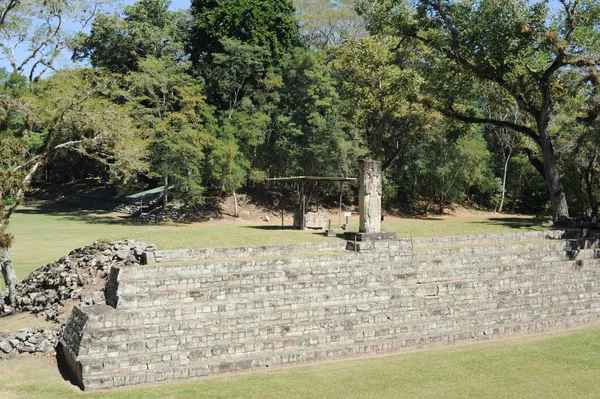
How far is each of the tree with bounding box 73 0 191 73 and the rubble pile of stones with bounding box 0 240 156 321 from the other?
86.9ft

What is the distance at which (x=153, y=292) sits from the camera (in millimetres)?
11289

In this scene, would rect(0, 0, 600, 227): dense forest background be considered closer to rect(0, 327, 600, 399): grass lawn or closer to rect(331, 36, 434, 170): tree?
rect(331, 36, 434, 170): tree

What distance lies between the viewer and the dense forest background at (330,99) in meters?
19.6

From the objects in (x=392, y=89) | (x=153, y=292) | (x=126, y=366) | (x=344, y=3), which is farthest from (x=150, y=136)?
(x=344, y=3)

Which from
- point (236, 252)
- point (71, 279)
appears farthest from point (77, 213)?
point (236, 252)

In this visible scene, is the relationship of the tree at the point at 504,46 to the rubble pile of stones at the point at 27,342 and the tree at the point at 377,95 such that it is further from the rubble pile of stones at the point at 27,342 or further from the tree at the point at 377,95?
the rubble pile of stones at the point at 27,342

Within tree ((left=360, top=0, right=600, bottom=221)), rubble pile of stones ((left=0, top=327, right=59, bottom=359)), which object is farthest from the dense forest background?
rubble pile of stones ((left=0, top=327, right=59, bottom=359))

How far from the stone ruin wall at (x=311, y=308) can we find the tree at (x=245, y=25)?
29.0 m

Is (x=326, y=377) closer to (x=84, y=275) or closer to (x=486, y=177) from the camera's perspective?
(x=84, y=275)

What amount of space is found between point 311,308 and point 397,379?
9.50 feet

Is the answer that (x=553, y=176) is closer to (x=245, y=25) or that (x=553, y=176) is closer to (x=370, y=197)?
(x=370, y=197)

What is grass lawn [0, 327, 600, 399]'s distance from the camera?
8.82m

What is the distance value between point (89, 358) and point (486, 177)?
39.1 meters

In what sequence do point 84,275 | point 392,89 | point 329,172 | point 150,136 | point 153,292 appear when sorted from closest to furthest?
point 153,292, point 84,275, point 392,89, point 150,136, point 329,172
